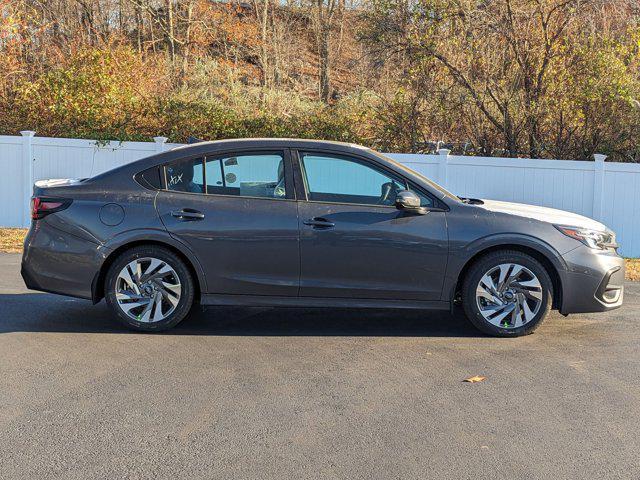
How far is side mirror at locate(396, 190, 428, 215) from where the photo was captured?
688 cm

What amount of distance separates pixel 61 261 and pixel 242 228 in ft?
5.16

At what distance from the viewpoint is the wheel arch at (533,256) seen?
6.95m

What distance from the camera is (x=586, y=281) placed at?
697 centimetres

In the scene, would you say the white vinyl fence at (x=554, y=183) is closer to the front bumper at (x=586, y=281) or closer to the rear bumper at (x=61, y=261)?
the front bumper at (x=586, y=281)

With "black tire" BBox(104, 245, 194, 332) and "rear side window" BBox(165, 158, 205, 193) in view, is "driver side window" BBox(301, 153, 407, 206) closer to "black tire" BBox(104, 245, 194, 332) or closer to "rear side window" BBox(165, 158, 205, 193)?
"rear side window" BBox(165, 158, 205, 193)

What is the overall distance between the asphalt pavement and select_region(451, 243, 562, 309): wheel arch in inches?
16.0

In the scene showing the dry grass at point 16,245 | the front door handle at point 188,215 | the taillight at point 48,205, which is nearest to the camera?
the front door handle at point 188,215

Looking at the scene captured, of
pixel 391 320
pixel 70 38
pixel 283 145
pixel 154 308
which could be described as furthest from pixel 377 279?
pixel 70 38

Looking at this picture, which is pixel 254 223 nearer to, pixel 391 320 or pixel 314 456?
pixel 391 320

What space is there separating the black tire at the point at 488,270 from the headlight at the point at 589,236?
0.38m

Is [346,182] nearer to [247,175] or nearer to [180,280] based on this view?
[247,175]

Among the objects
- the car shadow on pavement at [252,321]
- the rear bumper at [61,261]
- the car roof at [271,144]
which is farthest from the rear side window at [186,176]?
the car shadow on pavement at [252,321]

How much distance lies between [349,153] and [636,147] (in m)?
8.90

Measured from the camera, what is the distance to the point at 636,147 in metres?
14.3
